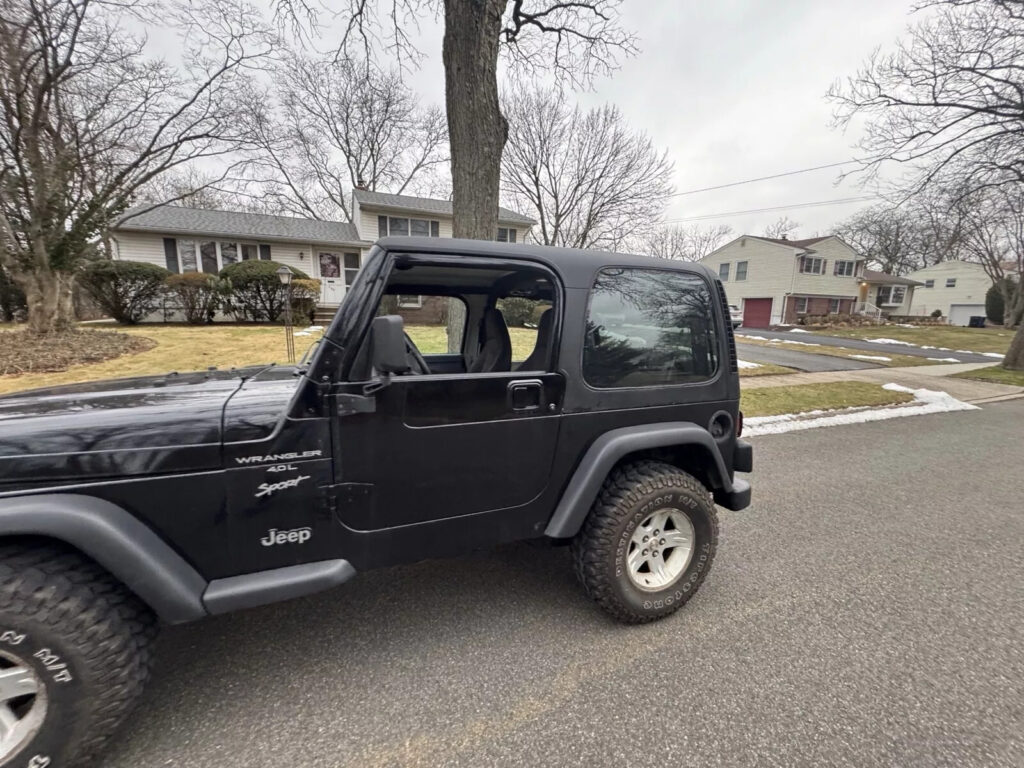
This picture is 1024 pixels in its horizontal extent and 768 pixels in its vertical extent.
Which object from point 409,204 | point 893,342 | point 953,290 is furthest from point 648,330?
point 953,290

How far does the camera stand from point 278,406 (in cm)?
183

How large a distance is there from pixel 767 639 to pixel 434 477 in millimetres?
1876

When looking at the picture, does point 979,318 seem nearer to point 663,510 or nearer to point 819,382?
point 819,382

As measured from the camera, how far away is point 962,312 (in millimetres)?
44000

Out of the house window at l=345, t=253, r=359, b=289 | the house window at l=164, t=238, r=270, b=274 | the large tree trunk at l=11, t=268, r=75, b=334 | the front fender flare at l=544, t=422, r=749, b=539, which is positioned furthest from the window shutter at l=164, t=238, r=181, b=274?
the front fender flare at l=544, t=422, r=749, b=539

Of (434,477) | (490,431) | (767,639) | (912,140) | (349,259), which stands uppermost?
(912,140)

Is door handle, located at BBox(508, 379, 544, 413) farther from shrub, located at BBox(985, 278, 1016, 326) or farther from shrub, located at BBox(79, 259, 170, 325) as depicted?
shrub, located at BBox(985, 278, 1016, 326)

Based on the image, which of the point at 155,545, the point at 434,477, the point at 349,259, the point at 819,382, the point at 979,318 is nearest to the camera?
the point at 155,545

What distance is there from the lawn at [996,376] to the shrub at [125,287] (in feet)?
77.9

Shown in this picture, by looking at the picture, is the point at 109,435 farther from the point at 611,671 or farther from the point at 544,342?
the point at 611,671

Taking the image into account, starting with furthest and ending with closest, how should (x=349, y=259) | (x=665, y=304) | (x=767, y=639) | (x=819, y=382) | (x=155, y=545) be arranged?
(x=349, y=259) < (x=819, y=382) < (x=665, y=304) < (x=767, y=639) < (x=155, y=545)

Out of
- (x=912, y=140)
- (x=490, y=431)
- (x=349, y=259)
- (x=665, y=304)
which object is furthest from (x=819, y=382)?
(x=349, y=259)

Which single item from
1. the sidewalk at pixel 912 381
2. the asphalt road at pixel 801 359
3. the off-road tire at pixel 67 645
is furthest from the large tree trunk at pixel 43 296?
the asphalt road at pixel 801 359

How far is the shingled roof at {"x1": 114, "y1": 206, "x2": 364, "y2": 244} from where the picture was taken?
58.9ft
